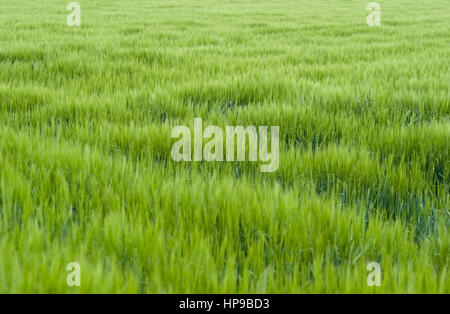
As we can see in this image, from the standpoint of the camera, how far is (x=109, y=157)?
1753 millimetres

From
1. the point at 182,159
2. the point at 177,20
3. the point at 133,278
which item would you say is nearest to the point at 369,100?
the point at 182,159

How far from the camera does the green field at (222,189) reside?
40.4 inches

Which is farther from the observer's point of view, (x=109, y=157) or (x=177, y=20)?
(x=177, y=20)

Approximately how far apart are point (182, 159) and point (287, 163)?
1.51 feet

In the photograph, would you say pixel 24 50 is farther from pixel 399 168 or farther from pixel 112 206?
pixel 399 168

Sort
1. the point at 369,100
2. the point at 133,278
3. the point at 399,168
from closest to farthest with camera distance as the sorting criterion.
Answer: the point at 133,278
the point at 399,168
the point at 369,100

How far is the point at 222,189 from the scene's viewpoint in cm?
148

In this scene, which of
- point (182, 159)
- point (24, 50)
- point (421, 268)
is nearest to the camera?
point (421, 268)

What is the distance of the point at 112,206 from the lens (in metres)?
1.36

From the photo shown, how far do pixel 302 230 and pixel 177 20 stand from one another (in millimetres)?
8954

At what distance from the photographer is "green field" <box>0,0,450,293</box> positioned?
103 cm

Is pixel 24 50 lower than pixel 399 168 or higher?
higher
